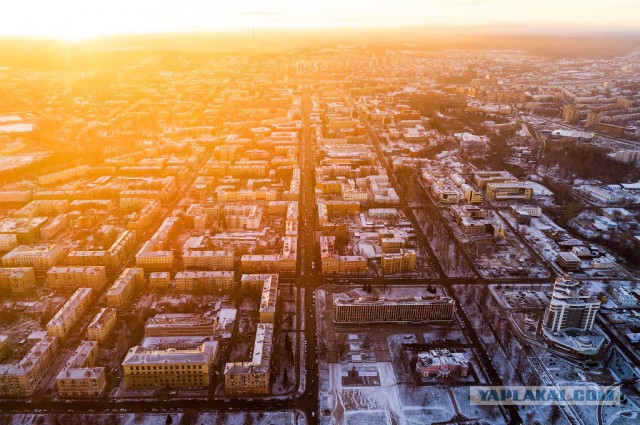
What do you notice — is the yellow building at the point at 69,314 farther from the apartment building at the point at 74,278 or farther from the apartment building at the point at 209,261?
the apartment building at the point at 209,261

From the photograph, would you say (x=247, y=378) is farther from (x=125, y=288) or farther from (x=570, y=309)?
(x=570, y=309)

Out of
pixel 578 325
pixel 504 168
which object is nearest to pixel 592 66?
pixel 504 168

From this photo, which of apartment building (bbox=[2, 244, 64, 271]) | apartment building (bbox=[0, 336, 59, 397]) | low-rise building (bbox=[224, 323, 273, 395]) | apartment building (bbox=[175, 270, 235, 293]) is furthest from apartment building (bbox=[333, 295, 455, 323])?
apartment building (bbox=[2, 244, 64, 271])

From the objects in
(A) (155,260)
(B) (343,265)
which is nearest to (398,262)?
(B) (343,265)

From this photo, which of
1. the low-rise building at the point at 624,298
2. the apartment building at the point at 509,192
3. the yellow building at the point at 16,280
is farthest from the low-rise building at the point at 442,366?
the apartment building at the point at 509,192

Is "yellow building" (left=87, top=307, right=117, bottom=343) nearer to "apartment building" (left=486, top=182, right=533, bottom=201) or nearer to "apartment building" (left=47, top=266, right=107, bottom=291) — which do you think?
"apartment building" (left=47, top=266, right=107, bottom=291)

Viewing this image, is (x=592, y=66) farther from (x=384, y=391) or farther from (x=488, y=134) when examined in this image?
(x=384, y=391)

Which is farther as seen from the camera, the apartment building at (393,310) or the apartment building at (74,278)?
the apartment building at (74,278)
